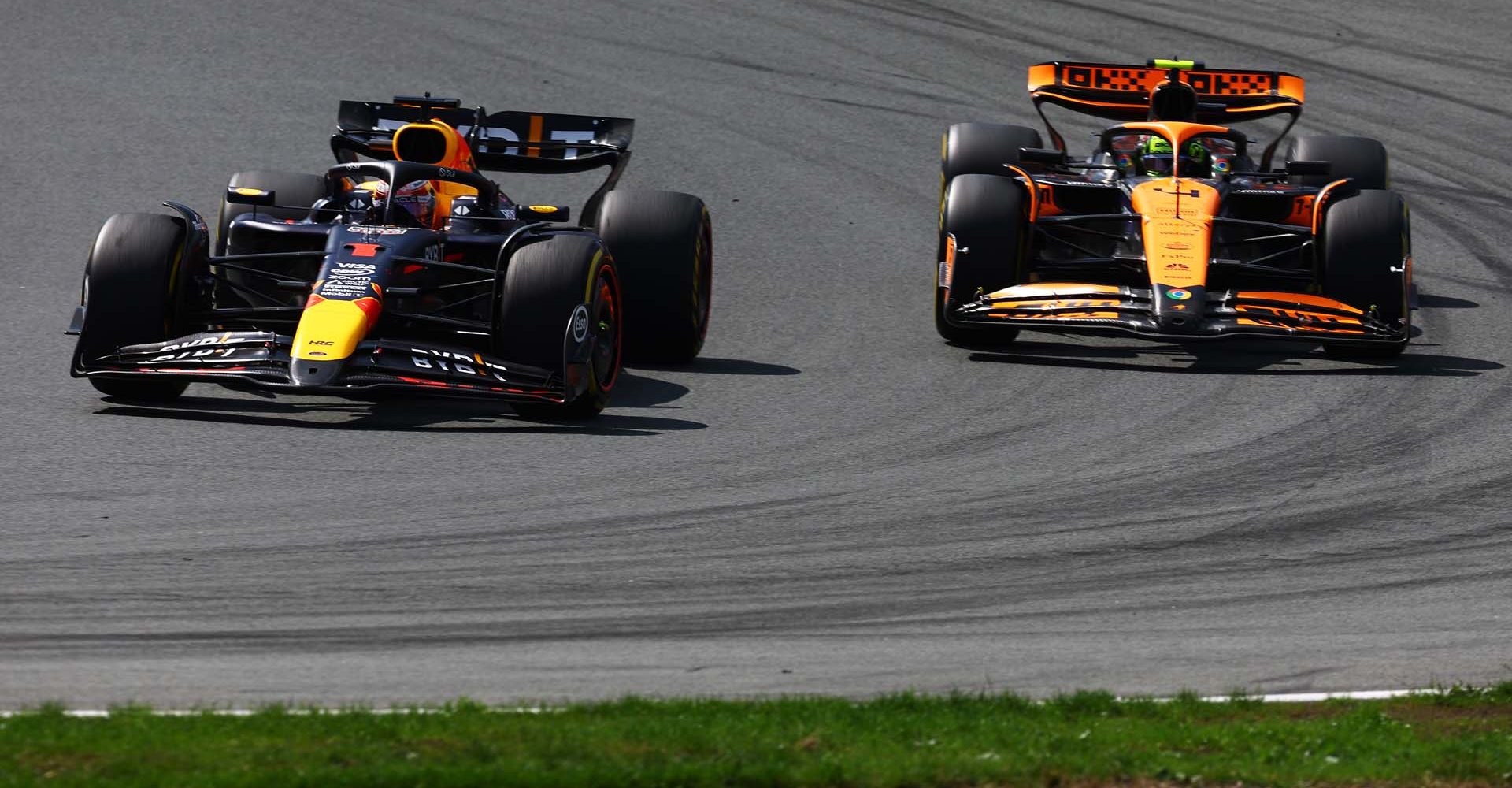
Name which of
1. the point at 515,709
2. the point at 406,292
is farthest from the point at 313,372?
the point at 515,709

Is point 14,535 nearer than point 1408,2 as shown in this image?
Yes

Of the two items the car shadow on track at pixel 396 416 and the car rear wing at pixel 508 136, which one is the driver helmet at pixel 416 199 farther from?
the car rear wing at pixel 508 136

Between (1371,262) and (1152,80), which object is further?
(1152,80)

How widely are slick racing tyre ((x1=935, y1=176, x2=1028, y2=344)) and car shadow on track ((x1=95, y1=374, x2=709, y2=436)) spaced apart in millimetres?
2909

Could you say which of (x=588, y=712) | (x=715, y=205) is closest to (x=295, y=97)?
(x=715, y=205)

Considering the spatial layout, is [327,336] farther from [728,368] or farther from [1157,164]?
[1157,164]

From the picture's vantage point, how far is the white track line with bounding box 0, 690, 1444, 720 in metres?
6.53

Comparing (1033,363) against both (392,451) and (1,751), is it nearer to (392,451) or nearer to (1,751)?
(392,451)

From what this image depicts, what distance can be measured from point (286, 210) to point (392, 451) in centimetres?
470

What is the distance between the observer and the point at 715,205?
19953mm

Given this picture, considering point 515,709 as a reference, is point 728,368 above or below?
above

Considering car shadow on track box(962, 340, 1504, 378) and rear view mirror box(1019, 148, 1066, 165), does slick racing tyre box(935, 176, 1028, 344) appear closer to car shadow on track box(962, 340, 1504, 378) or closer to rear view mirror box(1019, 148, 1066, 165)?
car shadow on track box(962, 340, 1504, 378)

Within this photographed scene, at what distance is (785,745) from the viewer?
634cm

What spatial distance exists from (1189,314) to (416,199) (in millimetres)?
4885
